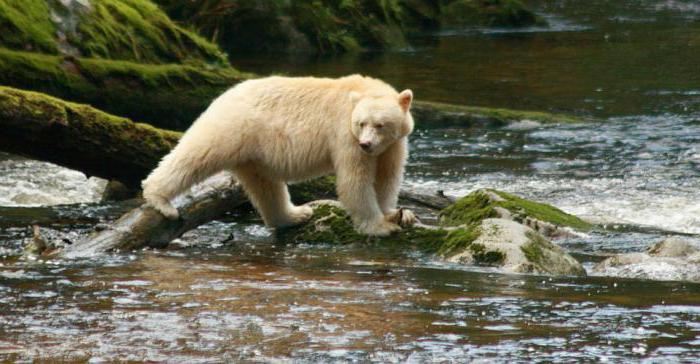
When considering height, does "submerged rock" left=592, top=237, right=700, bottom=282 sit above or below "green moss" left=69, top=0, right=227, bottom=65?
below

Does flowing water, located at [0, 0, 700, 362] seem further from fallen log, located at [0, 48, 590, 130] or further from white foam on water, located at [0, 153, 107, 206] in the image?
fallen log, located at [0, 48, 590, 130]

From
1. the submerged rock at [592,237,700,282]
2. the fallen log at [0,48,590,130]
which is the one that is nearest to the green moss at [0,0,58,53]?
the fallen log at [0,48,590,130]

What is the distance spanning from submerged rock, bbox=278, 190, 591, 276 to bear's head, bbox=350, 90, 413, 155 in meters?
0.78

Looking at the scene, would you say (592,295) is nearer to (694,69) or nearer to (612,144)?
(612,144)

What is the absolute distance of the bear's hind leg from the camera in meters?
9.59

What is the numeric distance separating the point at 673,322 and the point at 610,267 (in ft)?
6.41

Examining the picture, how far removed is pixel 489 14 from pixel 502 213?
2131cm

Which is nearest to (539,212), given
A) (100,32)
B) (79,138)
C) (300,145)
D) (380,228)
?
(380,228)

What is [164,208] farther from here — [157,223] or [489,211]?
[489,211]

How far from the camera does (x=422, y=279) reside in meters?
7.80

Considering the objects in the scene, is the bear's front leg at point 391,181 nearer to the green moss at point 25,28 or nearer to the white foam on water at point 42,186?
the white foam on water at point 42,186

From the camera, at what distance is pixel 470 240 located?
8.68 meters

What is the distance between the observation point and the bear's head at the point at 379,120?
28.5ft

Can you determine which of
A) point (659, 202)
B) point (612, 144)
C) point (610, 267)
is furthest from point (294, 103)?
point (612, 144)
